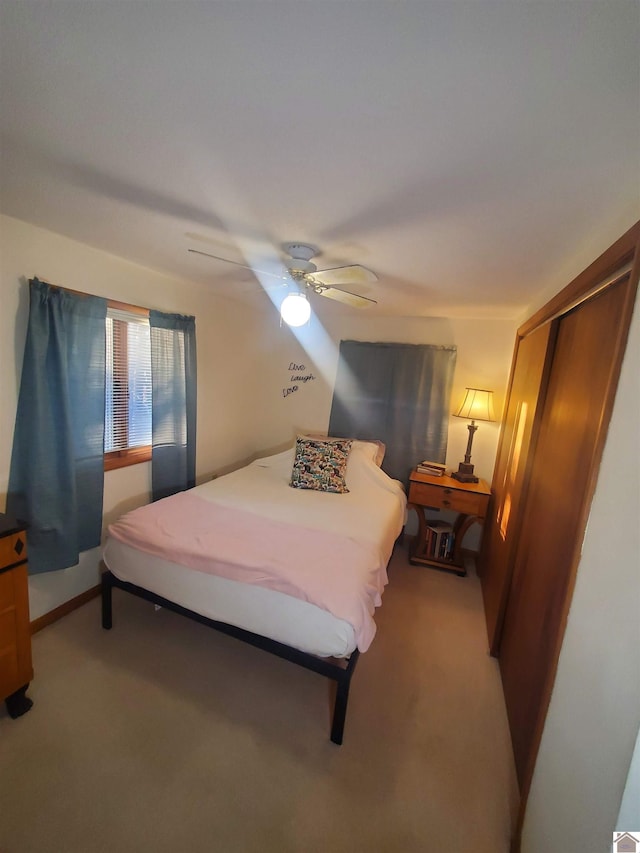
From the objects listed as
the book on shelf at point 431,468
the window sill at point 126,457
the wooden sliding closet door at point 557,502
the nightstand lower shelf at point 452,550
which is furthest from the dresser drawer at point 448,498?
the window sill at point 126,457

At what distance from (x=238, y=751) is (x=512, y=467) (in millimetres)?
2140

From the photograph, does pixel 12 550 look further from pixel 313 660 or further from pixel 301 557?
pixel 313 660

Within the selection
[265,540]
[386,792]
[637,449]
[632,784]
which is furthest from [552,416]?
[386,792]

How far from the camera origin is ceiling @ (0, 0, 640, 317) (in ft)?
2.12

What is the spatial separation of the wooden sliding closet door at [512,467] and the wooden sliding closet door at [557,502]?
0.06 metres

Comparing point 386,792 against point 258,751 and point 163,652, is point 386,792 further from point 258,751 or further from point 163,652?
point 163,652

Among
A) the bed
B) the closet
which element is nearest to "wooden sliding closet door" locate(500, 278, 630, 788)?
the closet

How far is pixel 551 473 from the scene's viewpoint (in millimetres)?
1535

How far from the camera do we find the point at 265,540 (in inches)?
74.0

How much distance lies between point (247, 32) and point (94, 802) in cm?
234

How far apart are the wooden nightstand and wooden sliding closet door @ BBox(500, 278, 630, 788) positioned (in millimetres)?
911

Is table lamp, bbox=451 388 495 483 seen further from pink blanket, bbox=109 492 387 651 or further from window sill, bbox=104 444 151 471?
window sill, bbox=104 444 151 471

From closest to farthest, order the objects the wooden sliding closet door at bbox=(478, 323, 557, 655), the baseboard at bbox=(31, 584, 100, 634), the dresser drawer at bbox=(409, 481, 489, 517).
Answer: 1. the wooden sliding closet door at bbox=(478, 323, 557, 655)
2. the baseboard at bbox=(31, 584, 100, 634)
3. the dresser drawer at bbox=(409, 481, 489, 517)

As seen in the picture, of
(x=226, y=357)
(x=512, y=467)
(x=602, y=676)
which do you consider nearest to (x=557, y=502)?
(x=602, y=676)
